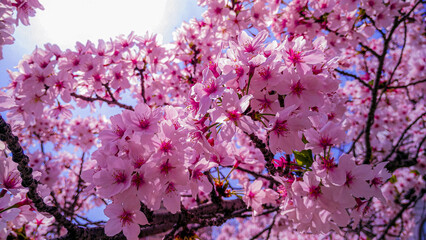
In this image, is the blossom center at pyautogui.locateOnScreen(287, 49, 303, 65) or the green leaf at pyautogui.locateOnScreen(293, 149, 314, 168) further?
the green leaf at pyautogui.locateOnScreen(293, 149, 314, 168)

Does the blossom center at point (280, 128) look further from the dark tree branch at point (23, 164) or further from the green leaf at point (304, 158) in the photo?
the dark tree branch at point (23, 164)

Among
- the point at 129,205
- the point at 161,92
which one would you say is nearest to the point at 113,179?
the point at 129,205

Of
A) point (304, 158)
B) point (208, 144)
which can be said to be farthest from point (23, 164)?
point (304, 158)

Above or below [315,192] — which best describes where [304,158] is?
above

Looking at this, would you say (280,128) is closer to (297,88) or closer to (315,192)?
(297,88)

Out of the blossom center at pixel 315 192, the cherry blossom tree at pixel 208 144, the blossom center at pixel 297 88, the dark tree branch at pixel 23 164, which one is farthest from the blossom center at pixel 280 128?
the dark tree branch at pixel 23 164

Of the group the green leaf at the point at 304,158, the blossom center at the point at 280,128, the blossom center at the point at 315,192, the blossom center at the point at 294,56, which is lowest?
the blossom center at the point at 315,192

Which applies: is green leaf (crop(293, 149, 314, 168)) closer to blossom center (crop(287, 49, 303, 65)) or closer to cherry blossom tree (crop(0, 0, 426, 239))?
cherry blossom tree (crop(0, 0, 426, 239))

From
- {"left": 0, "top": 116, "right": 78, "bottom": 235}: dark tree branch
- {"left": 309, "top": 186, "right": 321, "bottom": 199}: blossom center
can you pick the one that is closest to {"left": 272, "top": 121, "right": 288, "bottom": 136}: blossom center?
{"left": 309, "top": 186, "right": 321, "bottom": 199}: blossom center

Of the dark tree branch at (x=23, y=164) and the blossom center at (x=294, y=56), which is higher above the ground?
the blossom center at (x=294, y=56)

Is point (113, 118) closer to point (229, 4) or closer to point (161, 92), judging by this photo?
point (229, 4)

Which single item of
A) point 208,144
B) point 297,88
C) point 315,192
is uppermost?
point 297,88

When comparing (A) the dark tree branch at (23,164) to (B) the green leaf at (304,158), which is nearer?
(A) the dark tree branch at (23,164)

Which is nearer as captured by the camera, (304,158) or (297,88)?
(297,88)
